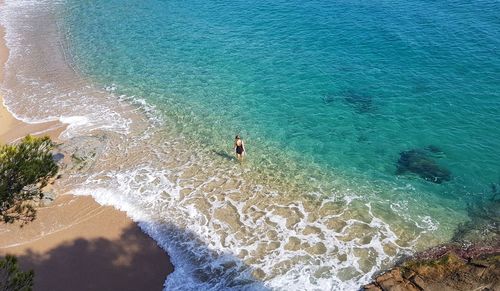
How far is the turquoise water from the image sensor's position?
96.2 feet

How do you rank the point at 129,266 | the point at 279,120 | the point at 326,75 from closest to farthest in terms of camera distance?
the point at 129,266
the point at 279,120
the point at 326,75

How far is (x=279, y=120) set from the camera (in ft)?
108

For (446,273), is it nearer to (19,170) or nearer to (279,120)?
(279,120)

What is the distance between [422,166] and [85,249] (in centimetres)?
2168

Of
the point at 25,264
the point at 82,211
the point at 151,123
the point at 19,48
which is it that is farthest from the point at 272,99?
the point at 19,48

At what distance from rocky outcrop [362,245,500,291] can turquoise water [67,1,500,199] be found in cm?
543

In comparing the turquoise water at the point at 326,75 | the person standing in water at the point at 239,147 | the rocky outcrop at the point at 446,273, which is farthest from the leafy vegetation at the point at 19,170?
the turquoise water at the point at 326,75

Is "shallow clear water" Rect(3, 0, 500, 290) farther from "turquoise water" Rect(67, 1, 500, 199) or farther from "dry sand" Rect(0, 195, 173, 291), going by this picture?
"dry sand" Rect(0, 195, 173, 291)

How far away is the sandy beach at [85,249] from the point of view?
20.5m

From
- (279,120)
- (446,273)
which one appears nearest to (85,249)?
(279,120)

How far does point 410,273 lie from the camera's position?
64.7 feet

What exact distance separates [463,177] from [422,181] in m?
2.64

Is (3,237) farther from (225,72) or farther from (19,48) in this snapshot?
(19,48)

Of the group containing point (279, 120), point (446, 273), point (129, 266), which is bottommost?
point (129, 266)
